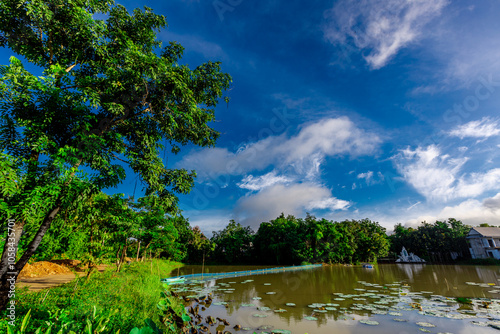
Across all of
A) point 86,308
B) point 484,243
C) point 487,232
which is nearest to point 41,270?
point 86,308

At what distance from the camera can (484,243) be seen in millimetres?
33656

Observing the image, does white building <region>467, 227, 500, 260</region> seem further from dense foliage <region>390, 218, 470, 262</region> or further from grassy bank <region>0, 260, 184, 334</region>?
grassy bank <region>0, 260, 184, 334</region>

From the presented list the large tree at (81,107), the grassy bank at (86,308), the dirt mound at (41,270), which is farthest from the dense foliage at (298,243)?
the large tree at (81,107)

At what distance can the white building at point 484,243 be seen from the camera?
3279cm

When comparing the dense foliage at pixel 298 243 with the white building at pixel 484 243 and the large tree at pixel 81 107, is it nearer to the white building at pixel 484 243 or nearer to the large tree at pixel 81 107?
the white building at pixel 484 243

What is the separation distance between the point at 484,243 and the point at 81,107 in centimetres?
5354

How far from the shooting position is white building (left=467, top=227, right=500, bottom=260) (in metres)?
32.8

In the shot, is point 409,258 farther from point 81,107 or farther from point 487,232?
point 81,107

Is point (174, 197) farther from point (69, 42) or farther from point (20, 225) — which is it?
point (69, 42)

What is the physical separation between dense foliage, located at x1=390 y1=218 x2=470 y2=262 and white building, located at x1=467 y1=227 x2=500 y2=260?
5.52 feet

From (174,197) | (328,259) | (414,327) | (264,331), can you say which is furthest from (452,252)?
(174,197)

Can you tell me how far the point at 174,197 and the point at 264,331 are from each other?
4.60 meters

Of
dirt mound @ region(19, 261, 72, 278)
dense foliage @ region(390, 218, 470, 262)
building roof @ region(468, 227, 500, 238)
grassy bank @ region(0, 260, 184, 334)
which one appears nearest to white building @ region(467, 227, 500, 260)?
building roof @ region(468, 227, 500, 238)

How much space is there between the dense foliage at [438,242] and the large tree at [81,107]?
52.2m
